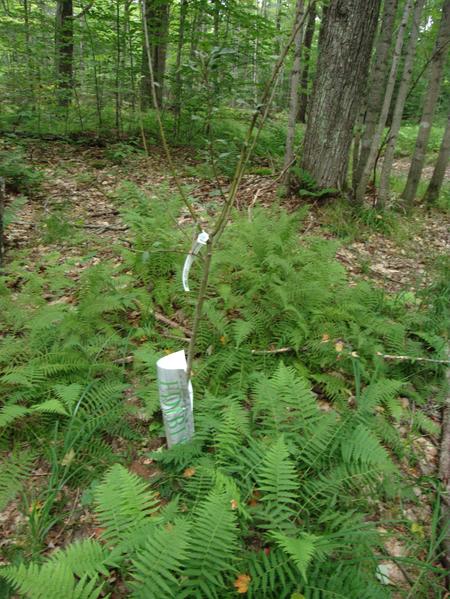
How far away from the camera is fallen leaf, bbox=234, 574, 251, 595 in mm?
1540

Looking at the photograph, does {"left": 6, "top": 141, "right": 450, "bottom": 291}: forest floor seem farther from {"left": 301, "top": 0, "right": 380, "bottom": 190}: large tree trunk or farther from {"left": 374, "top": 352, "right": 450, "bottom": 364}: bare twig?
{"left": 374, "top": 352, "right": 450, "bottom": 364}: bare twig

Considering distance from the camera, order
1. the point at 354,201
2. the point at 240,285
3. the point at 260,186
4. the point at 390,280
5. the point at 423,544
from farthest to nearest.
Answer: the point at 260,186, the point at 354,201, the point at 390,280, the point at 240,285, the point at 423,544

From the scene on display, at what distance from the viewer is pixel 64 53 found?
27.5 feet

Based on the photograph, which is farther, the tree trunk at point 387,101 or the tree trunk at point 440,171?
the tree trunk at point 440,171

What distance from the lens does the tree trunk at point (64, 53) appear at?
25.3ft

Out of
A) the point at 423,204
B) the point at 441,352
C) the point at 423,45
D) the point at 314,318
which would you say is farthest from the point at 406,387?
the point at 423,45

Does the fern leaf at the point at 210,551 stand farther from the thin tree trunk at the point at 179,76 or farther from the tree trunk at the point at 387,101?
the thin tree trunk at the point at 179,76

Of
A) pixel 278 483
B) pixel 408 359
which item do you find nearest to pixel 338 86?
pixel 408 359

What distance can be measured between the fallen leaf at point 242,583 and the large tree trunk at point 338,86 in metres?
4.97

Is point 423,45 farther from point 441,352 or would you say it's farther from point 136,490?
point 136,490

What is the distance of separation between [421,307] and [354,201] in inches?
100

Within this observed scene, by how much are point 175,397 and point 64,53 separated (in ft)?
30.1

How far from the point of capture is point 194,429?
2.30 m

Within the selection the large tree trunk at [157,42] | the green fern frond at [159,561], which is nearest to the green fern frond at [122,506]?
the green fern frond at [159,561]
